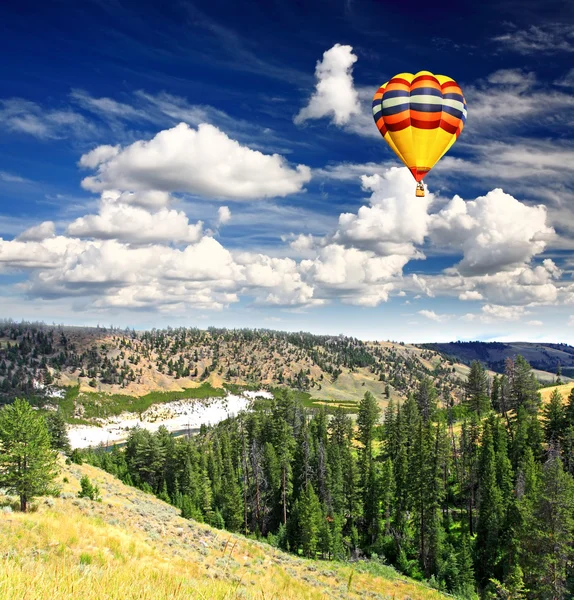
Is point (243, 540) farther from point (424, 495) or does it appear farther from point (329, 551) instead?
point (424, 495)

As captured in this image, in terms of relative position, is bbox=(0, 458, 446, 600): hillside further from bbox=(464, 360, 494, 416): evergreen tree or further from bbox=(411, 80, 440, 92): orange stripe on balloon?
bbox=(464, 360, 494, 416): evergreen tree

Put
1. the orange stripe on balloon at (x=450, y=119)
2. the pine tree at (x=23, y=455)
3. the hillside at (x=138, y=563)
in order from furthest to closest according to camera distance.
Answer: the pine tree at (x=23, y=455) < the orange stripe on balloon at (x=450, y=119) < the hillside at (x=138, y=563)

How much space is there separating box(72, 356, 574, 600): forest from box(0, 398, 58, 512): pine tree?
32320 millimetres

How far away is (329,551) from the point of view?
62.3 m

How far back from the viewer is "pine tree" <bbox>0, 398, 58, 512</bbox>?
3431cm

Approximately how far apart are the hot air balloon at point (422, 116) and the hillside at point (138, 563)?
93.7 feet

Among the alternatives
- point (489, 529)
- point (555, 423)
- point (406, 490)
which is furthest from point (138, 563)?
point (555, 423)

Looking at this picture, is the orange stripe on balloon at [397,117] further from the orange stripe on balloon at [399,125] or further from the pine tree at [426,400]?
the pine tree at [426,400]

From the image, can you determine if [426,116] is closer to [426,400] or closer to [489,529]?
[489,529]

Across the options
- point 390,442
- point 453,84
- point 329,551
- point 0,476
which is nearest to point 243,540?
point 329,551

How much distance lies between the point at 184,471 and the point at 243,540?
109 ft

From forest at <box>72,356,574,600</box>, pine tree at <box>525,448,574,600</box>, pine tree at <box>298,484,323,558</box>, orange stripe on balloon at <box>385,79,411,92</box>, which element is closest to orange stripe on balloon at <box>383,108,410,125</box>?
orange stripe on balloon at <box>385,79,411,92</box>

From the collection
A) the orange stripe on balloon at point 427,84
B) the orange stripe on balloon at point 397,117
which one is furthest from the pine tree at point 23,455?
the orange stripe on balloon at point 427,84

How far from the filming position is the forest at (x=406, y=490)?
4738cm
